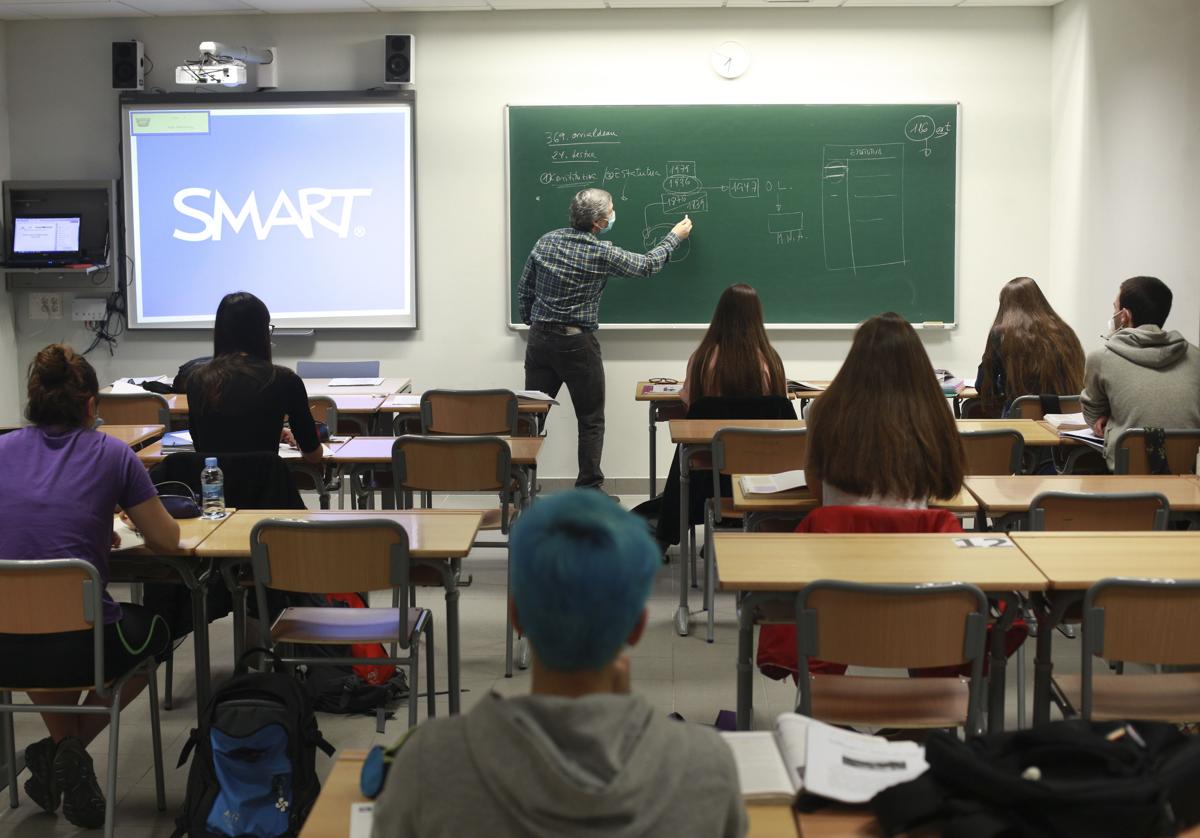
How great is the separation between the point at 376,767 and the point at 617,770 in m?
0.64

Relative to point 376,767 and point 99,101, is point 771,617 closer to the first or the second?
point 376,767

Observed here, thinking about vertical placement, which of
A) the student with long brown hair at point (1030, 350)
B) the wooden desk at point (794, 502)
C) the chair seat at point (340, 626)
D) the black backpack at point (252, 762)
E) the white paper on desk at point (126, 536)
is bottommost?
the black backpack at point (252, 762)

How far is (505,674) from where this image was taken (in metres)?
4.38

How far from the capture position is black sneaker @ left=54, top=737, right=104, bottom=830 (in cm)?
316

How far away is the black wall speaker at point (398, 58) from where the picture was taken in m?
7.30

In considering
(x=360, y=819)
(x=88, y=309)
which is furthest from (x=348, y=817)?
(x=88, y=309)

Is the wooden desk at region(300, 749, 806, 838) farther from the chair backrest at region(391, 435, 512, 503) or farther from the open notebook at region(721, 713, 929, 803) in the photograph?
the chair backrest at region(391, 435, 512, 503)

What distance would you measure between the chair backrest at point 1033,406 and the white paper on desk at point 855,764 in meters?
3.81

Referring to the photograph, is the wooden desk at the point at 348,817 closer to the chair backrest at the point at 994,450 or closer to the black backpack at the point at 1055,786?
the black backpack at the point at 1055,786

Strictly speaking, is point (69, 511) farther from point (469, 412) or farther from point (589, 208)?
point (589, 208)

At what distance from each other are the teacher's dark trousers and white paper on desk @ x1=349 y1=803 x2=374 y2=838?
515 centimetres

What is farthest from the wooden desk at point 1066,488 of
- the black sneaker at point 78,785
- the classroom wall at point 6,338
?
the classroom wall at point 6,338

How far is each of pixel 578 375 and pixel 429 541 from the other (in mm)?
3681

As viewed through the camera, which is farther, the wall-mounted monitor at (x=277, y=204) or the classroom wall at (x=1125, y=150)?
the wall-mounted monitor at (x=277, y=204)
